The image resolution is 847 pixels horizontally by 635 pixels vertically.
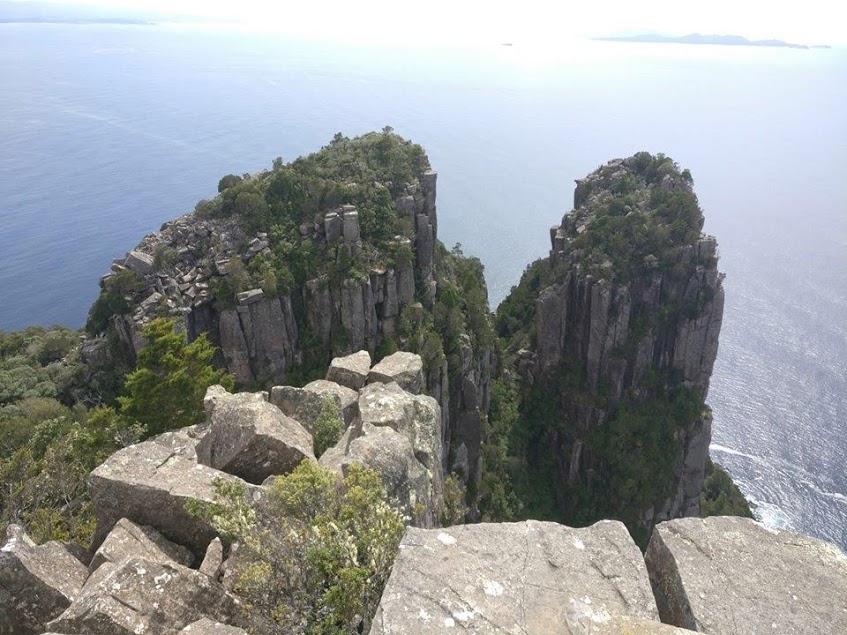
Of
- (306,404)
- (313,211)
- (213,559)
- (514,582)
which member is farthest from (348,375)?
(313,211)

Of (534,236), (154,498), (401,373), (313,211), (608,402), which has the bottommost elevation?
(534,236)

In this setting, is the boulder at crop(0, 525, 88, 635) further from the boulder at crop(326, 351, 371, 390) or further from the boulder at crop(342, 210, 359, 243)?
the boulder at crop(342, 210, 359, 243)

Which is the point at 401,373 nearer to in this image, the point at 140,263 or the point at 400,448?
the point at 400,448

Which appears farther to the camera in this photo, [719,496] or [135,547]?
[719,496]

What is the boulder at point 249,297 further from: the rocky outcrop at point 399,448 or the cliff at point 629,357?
the cliff at point 629,357

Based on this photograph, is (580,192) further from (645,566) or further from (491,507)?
(645,566)

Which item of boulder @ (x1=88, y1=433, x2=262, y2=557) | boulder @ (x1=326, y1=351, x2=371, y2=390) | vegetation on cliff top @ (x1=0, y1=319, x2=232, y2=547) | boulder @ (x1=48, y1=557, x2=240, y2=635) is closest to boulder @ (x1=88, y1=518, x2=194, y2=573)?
boulder @ (x1=88, y1=433, x2=262, y2=557)

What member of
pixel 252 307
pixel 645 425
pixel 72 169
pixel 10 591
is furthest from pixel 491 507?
pixel 72 169

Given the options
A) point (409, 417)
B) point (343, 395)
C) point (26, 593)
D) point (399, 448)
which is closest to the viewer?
point (26, 593)
